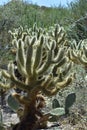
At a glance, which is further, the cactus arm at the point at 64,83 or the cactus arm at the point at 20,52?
the cactus arm at the point at 64,83

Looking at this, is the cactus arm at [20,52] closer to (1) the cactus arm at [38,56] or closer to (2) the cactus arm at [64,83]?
(1) the cactus arm at [38,56]

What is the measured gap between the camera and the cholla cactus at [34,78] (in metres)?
3.86

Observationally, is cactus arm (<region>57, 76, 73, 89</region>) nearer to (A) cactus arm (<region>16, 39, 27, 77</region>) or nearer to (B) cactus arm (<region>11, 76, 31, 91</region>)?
(B) cactus arm (<region>11, 76, 31, 91</region>)

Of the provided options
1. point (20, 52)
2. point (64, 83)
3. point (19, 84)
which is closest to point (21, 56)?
point (20, 52)

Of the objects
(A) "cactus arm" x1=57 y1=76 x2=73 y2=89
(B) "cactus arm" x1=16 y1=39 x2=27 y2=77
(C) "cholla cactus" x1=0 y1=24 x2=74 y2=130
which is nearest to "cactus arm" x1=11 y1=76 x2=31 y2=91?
(C) "cholla cactus" x1=0 y1=24 x2=74 y2=130

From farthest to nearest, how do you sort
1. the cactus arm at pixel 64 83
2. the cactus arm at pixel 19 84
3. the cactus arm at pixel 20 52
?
the cactus arm at pixel 64 83 → the cactus arm at pixel 19 84 → the cactus arm at pixel 20 52

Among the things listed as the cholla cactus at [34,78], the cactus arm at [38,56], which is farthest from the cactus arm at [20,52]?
the cactus arm at [38,56]

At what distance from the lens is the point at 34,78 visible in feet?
13.0

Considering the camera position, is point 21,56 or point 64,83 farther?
point 64,83

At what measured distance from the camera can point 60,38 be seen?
802 cm

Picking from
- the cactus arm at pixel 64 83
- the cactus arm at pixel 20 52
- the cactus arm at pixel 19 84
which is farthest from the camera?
the cactus arm at pixel 64 83

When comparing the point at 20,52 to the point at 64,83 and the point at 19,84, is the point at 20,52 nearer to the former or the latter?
the point at 19,84

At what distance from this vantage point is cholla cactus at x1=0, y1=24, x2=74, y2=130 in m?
3.86

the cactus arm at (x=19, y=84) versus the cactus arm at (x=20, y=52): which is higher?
the cactus arm at (x=20, y=52)
